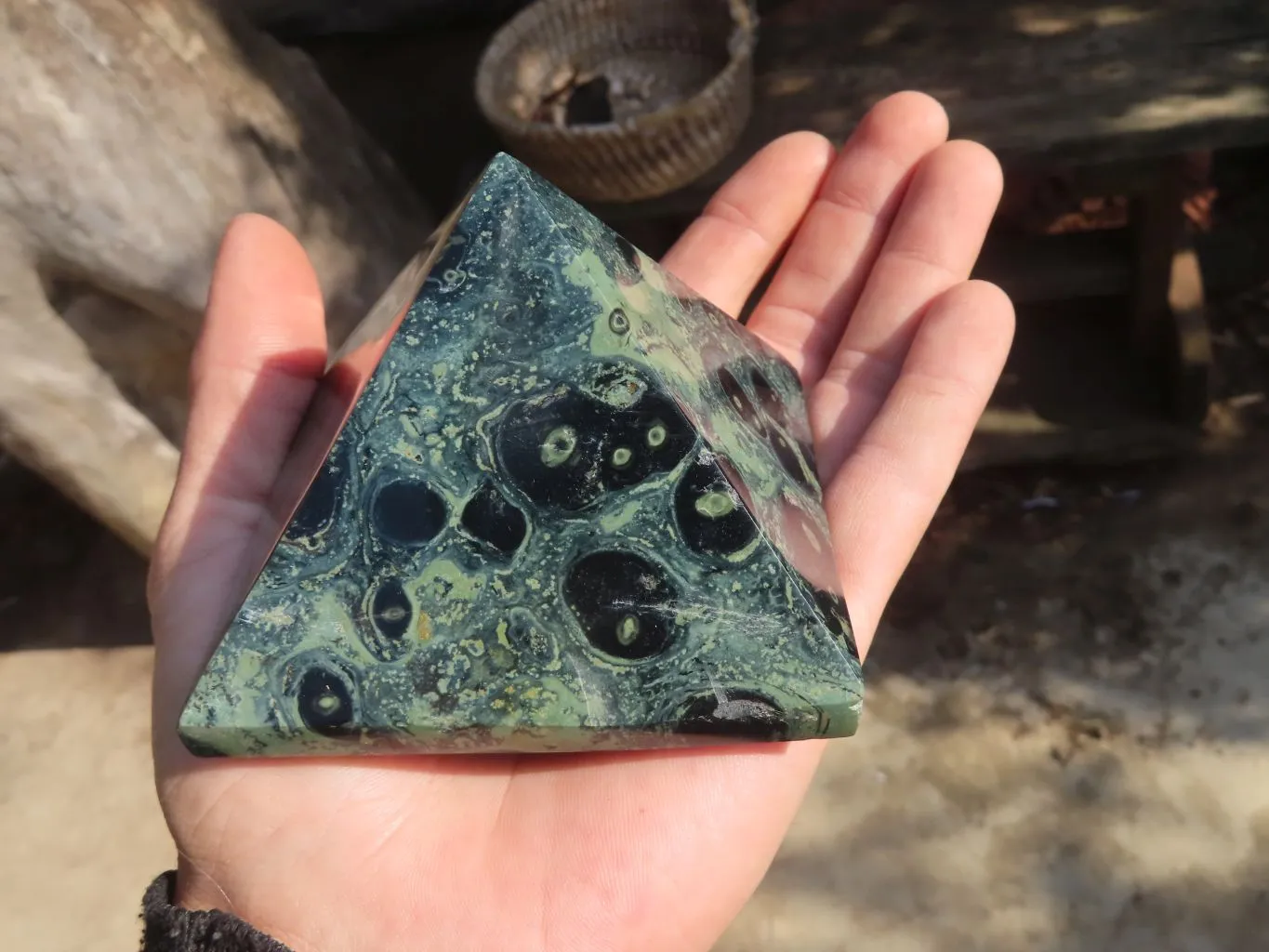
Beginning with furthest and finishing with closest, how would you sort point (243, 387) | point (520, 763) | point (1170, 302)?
point (1170, 302) → point (243, 387) → point (520, 763)

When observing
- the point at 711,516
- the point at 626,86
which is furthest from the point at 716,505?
the point at 626,86

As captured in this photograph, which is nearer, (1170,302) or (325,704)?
(325,704)

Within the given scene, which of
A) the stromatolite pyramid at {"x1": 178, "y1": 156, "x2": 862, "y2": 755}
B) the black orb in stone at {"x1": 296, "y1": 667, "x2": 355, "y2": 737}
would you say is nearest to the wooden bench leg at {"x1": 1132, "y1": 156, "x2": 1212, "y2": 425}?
the stromatolite pyramid at {"x1": 178, "y1": 156, "x2": 862, "y2": 755}

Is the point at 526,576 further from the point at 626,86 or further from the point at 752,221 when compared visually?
the point at 626,86

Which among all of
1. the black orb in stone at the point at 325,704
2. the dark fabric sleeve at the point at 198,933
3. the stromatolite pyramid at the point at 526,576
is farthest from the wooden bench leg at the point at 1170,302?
the dark fabric sleeve at the point at 198,933

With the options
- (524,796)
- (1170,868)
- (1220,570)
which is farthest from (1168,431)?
(524,796)

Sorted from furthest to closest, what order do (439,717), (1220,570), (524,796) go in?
1. (1220,570)
2. (524,796)
3. (439,717)

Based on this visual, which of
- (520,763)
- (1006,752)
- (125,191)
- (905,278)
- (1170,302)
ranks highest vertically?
(125,191)

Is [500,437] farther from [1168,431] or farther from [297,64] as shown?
[1168,431]
